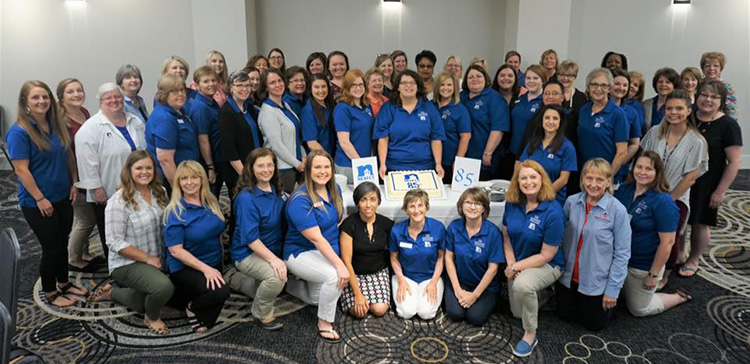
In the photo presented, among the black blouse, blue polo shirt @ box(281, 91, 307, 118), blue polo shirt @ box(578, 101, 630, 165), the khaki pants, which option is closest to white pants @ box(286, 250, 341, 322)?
the black blouse

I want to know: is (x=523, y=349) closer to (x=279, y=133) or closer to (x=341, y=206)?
(x=341, y=206)

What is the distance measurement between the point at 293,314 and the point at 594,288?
5.71ft

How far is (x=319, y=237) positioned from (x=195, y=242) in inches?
27.2

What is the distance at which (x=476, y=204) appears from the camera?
3021mm

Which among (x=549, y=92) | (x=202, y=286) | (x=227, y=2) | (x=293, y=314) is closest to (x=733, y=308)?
(x=549, y=92)

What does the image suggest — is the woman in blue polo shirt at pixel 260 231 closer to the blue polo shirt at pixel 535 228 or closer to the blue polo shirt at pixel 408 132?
the blue polo shirt at pixel 408 132

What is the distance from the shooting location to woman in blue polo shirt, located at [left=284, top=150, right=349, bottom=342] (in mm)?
3008

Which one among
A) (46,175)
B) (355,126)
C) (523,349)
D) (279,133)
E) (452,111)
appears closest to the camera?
(523,349)

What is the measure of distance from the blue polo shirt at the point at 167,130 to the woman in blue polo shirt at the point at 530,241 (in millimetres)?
2115

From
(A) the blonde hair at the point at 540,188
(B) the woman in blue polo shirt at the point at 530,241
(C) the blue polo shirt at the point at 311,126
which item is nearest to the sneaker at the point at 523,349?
(B) the woman in blue polo shirt at the point at 530,241

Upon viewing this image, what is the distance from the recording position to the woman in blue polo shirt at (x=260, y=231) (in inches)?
119

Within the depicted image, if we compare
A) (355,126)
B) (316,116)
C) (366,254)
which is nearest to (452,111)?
(355,126)

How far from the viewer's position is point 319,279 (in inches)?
120

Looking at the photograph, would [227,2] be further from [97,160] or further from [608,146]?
[608,146]
